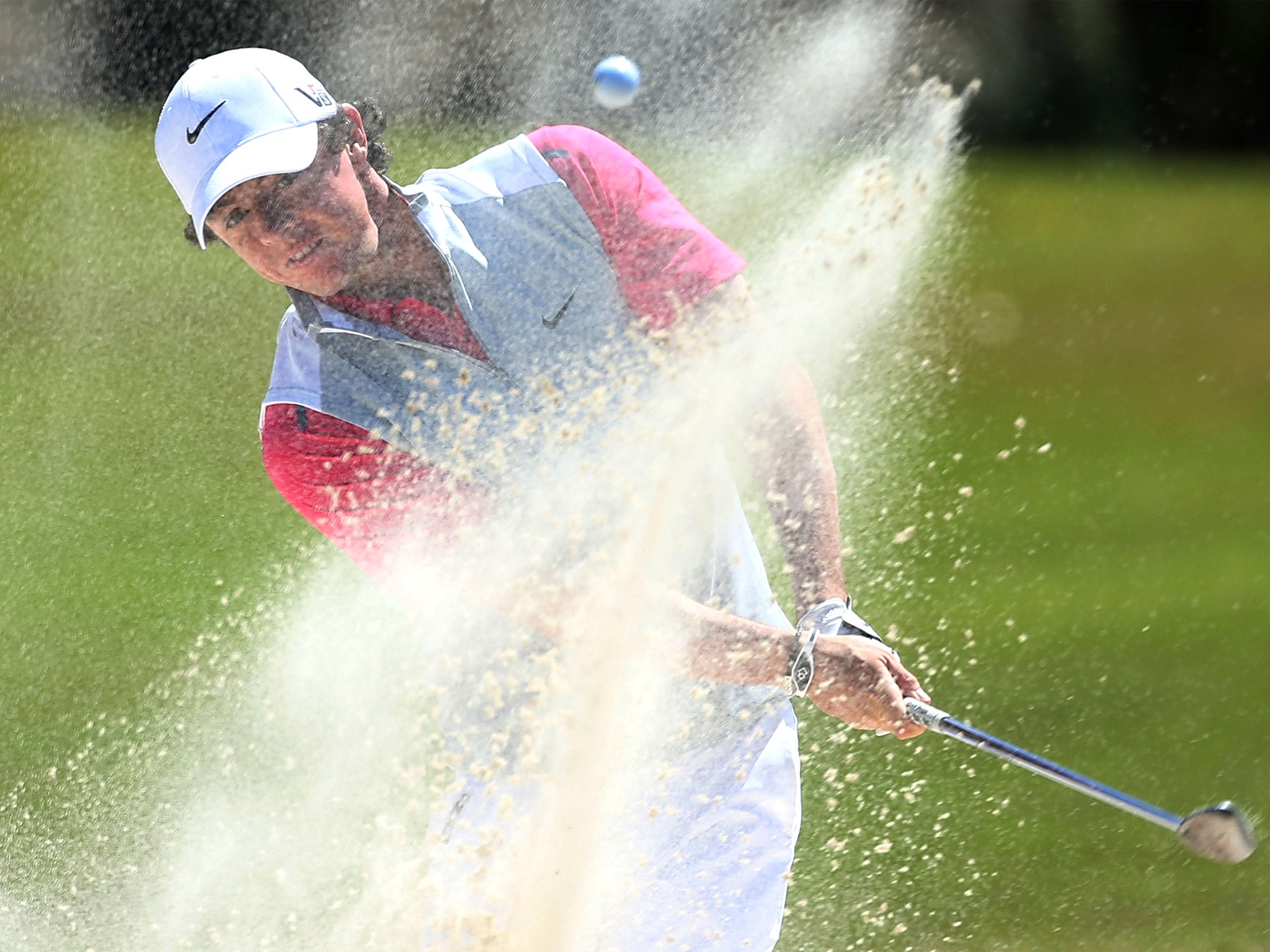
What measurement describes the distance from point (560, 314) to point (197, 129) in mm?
482

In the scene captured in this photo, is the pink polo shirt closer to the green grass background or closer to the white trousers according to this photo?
the white trousers

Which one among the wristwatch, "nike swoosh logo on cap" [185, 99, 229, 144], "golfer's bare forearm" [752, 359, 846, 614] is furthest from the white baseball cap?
the wristwatch

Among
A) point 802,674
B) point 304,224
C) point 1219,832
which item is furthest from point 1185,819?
point 304,224

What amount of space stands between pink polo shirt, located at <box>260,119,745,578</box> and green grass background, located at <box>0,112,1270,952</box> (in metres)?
1.18

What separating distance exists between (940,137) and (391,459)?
3992mm

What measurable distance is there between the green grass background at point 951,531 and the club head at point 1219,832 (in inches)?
39.4

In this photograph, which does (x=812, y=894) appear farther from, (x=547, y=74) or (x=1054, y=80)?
(x=1054, y=80)

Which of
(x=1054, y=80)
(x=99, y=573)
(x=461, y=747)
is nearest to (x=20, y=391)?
(x=99, y=573)

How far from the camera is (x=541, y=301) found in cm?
192

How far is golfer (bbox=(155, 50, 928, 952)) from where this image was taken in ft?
5.93

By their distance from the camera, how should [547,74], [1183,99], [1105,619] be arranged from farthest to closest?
[1183,99], [547,74], [1105,619]

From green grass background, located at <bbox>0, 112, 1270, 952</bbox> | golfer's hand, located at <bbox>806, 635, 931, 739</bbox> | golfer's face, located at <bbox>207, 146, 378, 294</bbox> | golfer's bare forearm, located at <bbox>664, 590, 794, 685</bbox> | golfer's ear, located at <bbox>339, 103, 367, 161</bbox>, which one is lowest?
green grass background, located at <bbox>0, 112, 1270, 952</bbox>

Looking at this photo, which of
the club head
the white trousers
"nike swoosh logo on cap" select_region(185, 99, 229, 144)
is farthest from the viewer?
the white trousers

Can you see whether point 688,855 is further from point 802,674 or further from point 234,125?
point 234,125
